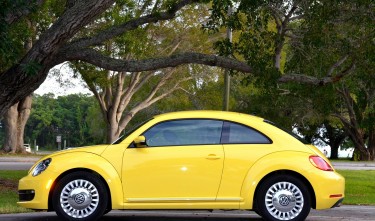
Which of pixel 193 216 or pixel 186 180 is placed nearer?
pixel 186 180

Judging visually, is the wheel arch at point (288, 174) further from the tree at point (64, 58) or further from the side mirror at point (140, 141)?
the tree at point (64, 58)

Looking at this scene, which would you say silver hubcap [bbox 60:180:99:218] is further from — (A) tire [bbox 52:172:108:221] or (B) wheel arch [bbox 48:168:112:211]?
(B) wheel arch [bbox 48:168:112:211]

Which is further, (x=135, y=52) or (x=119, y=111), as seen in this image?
(x=119, y=111)

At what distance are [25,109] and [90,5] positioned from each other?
98.9 feet

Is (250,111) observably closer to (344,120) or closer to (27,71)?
(344,120)

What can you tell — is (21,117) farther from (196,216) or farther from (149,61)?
(196,216)

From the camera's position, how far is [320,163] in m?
8.94

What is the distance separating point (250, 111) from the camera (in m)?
55.1

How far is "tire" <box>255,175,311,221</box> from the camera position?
28.6 feet

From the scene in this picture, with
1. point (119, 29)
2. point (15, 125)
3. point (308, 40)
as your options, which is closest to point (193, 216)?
point (119, 29)

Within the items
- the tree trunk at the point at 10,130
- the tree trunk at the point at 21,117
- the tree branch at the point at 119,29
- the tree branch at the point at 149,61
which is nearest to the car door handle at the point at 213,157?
the tree branch at the point at 149,61

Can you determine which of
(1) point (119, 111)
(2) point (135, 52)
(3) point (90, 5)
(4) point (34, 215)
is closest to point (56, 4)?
(2) point (135, 52)

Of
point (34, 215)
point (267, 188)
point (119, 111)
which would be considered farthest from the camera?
point (119, 111)

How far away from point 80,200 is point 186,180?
4.58ft
